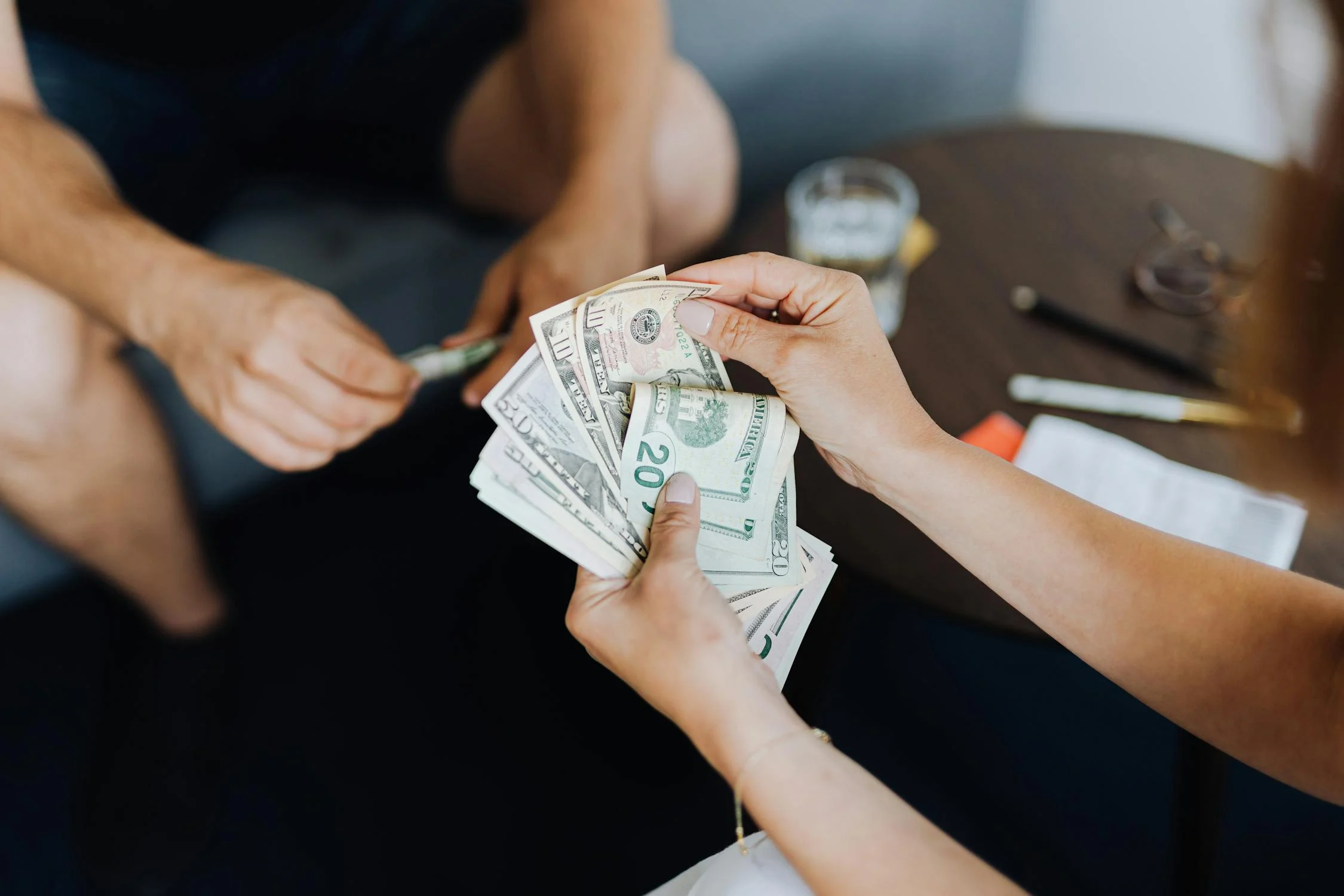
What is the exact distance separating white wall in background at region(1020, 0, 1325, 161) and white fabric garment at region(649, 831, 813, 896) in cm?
163

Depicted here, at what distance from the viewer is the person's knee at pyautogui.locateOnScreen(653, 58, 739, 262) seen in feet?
4.54

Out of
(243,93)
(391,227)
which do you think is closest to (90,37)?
(243,93)

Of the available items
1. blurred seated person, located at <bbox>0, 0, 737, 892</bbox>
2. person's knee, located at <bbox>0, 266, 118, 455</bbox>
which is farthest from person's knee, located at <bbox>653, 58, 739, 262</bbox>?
person's knee, located at <bbox>0, 266, 118, 455</bbox>

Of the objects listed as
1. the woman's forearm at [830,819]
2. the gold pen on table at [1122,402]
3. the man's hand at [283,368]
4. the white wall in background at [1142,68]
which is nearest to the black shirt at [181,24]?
the man's hand at [283,368]

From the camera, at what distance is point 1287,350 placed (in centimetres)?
70

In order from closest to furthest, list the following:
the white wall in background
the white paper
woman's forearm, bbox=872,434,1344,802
Answer: woman's forearm, bbox=872,434,1344,802
the white paper
the white wall in background

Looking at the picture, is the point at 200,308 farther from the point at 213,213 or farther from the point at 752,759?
the point at 752,759

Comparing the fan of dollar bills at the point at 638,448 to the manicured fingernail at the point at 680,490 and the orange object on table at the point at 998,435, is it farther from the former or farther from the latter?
the orange object on table at the point at 998,435

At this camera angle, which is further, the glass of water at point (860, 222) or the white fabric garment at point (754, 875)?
the glass of water at point (860, 222)

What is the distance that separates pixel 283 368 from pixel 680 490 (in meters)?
0.43

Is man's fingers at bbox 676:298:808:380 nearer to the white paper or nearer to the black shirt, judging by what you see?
the white paper

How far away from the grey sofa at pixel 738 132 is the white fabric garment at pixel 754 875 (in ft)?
3.32

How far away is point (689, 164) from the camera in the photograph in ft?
4.64

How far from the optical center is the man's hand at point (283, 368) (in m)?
0.90
